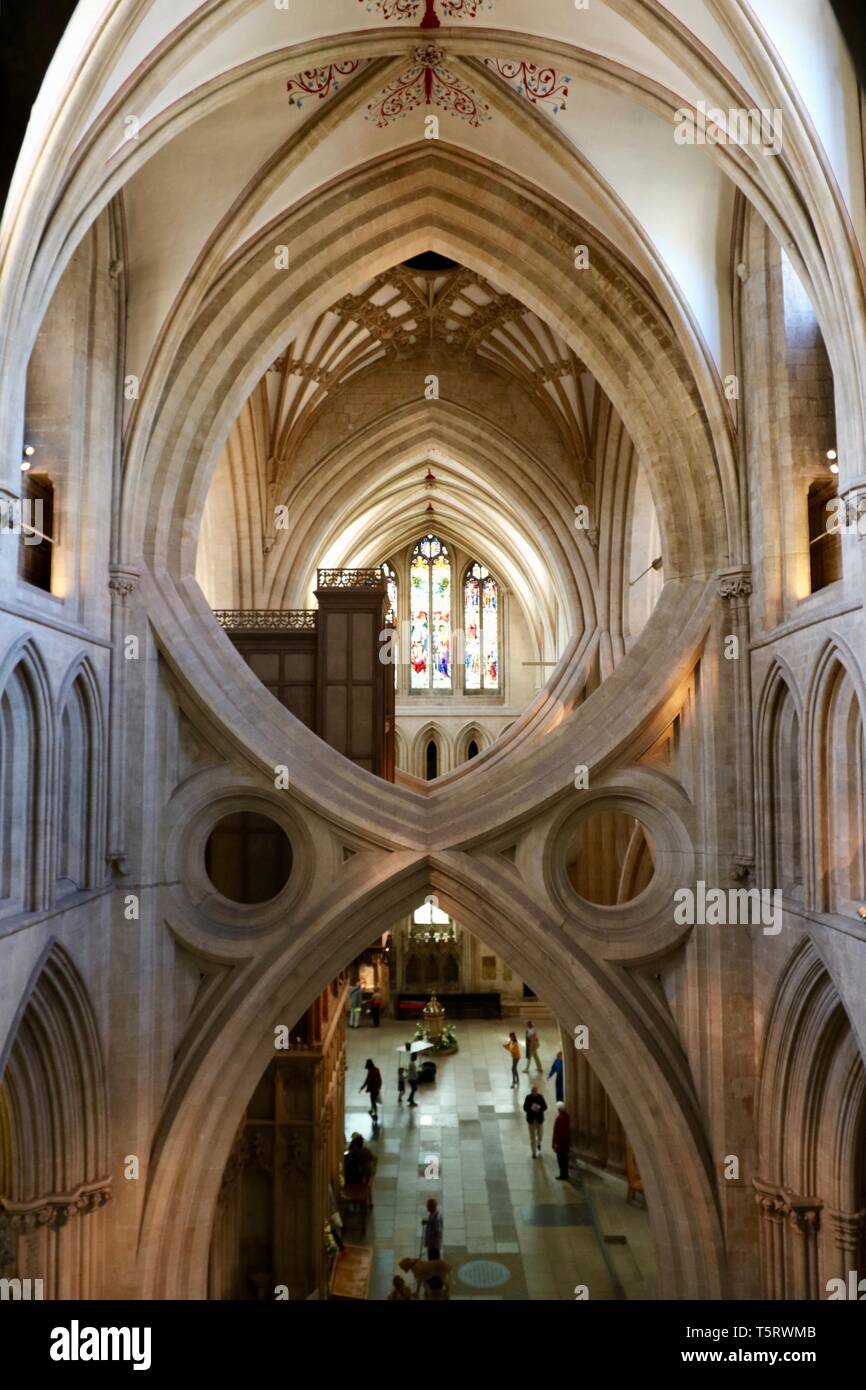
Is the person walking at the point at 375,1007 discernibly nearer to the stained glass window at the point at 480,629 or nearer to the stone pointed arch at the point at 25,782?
the stained glass window at the point at 480,629

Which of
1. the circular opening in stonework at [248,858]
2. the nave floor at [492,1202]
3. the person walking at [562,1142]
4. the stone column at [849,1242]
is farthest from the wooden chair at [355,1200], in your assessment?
the stone column at [849,1242]

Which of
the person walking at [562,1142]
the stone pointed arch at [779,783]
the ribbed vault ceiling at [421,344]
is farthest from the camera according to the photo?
the ribbed vault ceiling at [421,344]

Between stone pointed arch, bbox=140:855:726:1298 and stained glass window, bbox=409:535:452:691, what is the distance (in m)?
20.4

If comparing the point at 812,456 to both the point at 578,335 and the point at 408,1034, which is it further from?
the point at 408,1034

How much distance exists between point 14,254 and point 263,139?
14.0 feet

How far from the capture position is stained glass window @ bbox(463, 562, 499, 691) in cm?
3102

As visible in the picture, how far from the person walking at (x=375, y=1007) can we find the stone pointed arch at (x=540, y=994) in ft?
51.0

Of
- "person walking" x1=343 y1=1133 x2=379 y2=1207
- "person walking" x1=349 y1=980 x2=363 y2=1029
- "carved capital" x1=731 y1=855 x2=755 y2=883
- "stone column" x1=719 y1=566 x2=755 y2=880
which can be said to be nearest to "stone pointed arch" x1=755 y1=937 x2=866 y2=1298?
"carved capital" x1=731 y1=855 x2=755 y2=883

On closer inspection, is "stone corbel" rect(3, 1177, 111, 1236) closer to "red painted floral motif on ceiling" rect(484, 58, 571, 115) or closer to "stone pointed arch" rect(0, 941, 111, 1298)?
"stone pointed arch" rect(0, 941, 111, 1298)

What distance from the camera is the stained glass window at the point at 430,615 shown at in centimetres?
3075

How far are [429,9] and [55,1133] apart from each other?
10.5 metres

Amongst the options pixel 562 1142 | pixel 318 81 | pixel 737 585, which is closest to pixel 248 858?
pixel 737 585

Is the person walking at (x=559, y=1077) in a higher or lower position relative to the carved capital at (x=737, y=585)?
lower
